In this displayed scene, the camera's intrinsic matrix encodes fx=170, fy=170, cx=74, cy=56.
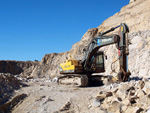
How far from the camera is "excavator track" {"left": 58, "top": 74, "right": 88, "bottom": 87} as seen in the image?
36.7ft

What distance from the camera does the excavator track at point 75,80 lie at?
1117cm

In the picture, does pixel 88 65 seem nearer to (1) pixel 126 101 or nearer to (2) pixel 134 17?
(1) pixel 126 101

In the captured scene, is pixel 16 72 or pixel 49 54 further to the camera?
pixel 49 54

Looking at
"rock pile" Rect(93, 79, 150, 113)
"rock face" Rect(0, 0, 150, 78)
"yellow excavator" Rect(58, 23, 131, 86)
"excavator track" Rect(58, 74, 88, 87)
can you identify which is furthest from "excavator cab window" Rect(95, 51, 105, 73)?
"rock pile" Rect(93, 79, 150, 113)

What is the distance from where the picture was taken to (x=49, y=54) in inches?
2058

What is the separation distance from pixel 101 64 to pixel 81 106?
6911 mm

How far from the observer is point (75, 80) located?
38.8 feet

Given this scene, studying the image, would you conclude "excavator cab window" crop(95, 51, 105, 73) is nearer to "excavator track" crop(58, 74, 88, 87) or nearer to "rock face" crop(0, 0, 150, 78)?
"excavator track" crop(58, 74, 88, 87)

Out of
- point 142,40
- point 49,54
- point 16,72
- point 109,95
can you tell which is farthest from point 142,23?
point 16,72

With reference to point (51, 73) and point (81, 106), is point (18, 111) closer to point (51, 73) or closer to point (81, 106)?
point (81, 106)

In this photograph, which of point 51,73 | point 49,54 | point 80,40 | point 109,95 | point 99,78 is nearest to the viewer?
point 109,95

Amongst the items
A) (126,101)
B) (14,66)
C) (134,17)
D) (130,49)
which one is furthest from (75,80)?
(14,66)

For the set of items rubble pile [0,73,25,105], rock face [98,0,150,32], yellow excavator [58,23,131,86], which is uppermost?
rock face [98,0,150,32]

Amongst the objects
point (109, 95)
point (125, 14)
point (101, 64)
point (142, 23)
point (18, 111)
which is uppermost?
point (125, 14)
